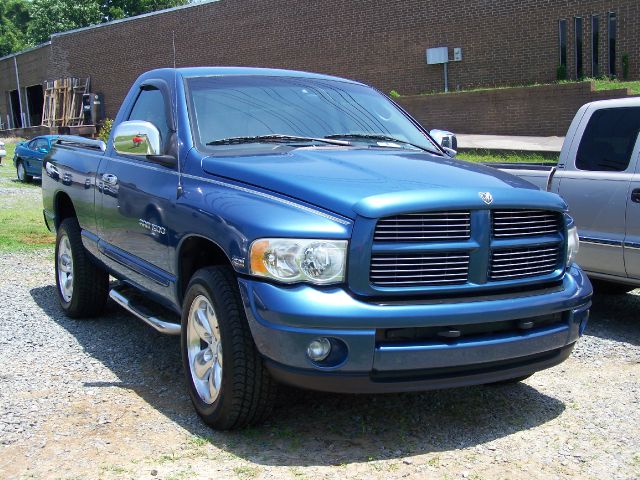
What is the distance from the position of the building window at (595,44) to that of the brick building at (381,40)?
3 centimetres

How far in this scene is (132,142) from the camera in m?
4.93

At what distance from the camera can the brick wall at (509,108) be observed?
21609mm

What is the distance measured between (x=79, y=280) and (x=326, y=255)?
3.46m

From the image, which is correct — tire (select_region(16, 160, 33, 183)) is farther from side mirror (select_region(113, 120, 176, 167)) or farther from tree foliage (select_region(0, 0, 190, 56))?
tree foliage (select_region(0, 0, 190, 56))

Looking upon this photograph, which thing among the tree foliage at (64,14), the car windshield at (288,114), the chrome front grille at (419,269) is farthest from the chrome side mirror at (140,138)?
the tree foliage at (64,14)

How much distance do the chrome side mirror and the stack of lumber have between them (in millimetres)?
40785

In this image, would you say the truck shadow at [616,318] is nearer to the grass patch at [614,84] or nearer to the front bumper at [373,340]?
the front bumper at [373,340]

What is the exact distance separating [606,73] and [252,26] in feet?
54.8

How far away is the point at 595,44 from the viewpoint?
76.5 feet

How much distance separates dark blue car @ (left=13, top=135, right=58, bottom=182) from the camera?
22.3 m

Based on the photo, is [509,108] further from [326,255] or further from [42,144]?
[326,255]

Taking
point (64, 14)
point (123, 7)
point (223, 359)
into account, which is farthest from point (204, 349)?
point (123, 7)

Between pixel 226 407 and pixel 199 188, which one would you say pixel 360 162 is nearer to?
pixel 199 188

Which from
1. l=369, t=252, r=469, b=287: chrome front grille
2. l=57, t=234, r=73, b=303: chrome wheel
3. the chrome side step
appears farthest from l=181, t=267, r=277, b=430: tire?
l=57, t=234, r=73, b=303: chrome wheel
